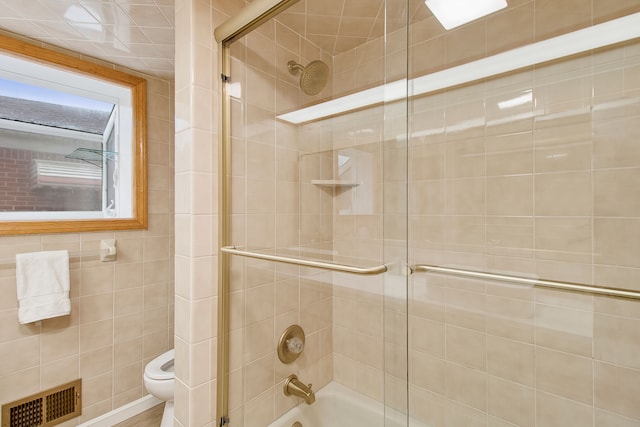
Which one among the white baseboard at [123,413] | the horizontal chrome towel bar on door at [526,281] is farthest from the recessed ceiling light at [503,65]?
the white baseboard at [123,413]

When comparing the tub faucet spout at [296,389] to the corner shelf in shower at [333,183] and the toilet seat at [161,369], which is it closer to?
the corner shelf in shower at [333,183]

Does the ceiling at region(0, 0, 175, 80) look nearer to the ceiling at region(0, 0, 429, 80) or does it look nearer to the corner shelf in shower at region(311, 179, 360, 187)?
the ceiling at region(0, 0, 429, 80)

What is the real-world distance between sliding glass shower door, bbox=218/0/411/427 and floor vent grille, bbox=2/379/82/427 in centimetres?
130

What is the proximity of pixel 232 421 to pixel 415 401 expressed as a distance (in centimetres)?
72

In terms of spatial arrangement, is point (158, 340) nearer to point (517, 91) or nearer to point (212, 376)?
point (212, 376)

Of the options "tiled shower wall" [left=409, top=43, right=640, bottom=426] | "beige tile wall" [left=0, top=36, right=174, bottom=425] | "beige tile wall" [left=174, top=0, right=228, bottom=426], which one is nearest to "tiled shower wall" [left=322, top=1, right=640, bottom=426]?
"tiled shower wall" [left=409, top=43, right=640, bottom=426]

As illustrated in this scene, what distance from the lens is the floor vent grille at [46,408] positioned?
1511mm

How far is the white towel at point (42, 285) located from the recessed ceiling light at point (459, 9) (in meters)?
2.16

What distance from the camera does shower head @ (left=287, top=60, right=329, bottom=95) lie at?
2.99 feet

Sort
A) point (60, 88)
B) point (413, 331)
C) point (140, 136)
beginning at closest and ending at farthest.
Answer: point (413, 331)
point (60, 88)
point (140, 136)

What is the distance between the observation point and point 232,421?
1.07 metres

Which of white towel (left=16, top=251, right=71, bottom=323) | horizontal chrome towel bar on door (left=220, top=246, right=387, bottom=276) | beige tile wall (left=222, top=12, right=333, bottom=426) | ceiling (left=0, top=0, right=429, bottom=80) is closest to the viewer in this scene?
horizontal chrome towel bar on door (left=220, top=246, right=387, bottom=276)

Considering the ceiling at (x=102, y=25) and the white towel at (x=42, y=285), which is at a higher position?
the ceiling at (x=102, y=25)

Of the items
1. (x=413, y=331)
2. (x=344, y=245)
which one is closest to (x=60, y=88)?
(x=344, y=245)
